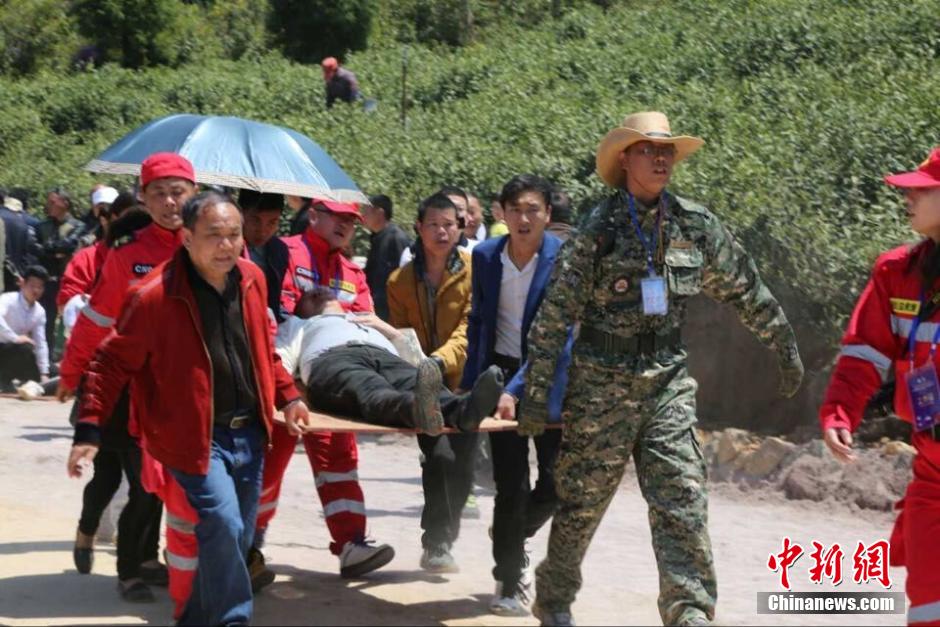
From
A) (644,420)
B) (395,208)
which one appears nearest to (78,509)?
(644,420)

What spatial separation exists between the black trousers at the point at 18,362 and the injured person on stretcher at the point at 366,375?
27.7 ft

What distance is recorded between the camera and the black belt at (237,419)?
5.90 meters

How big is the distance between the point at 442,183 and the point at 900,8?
291 inches

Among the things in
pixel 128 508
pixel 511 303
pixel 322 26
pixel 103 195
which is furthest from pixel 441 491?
pixel 322 26

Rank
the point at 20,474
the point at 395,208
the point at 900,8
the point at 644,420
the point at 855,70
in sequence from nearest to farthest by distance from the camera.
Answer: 1. the point at 644,420
2. the point at 20,474
3. the point at 395,208
4. the point at 855,70
5. the point at 900,8

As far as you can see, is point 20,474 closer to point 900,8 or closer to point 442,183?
point 442,183

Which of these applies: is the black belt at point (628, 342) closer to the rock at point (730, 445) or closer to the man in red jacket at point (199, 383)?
the man in red jacket at point (199, 383)

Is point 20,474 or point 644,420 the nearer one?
point 644,420

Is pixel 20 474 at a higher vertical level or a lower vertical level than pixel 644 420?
lower

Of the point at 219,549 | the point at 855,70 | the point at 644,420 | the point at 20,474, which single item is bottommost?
the point at 20,474

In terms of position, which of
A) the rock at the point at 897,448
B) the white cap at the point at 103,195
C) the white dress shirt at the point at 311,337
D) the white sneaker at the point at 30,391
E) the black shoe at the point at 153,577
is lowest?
the white sneaker at the point at 30,391

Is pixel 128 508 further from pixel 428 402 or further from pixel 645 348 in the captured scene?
pixel 645 348

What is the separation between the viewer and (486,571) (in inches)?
315

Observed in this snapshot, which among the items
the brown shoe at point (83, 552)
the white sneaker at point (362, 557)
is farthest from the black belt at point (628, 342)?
the brown shoe at point (83, 552)
